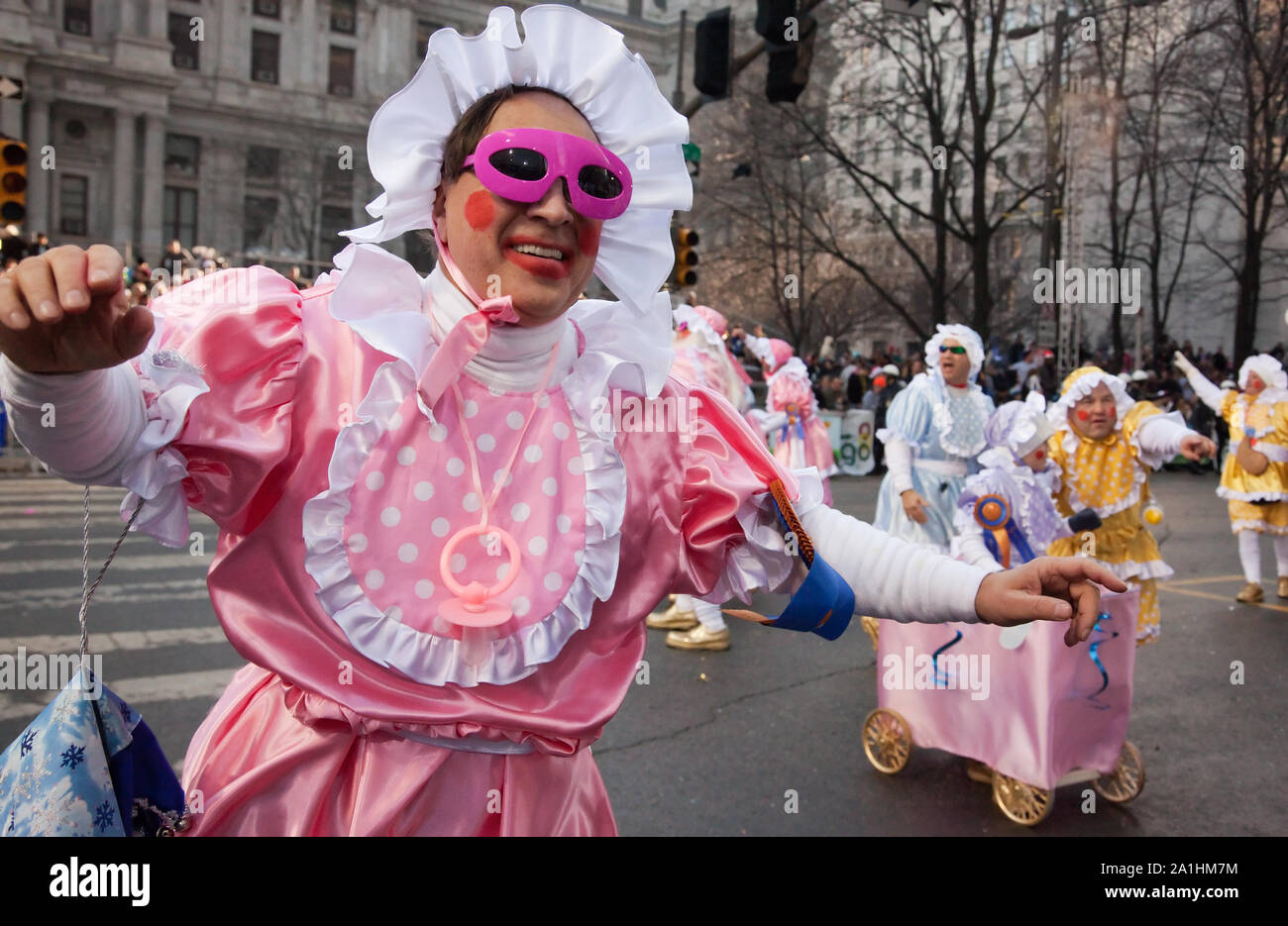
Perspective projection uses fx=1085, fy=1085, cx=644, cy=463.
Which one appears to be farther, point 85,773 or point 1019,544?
point 1019,544

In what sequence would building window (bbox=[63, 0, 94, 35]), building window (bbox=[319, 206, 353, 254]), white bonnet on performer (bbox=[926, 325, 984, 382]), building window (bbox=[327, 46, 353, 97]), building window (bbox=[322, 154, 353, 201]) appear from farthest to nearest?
building window (bbox=[327, 46, 353, 97]) → building window (bbox=[319, 206, 353, 254]) → building window (bbox=[63, 0, 94, 35]) → building window (bbox=[322, 154, 353, 201]) → white bonnet on performer (bbox=[926, 325, 984, 382])

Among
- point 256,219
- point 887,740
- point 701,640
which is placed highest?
point 256,219

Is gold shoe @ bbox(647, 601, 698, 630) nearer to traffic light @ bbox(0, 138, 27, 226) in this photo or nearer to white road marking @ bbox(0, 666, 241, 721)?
white road marking @ bbox(0, 666, 241, 721)

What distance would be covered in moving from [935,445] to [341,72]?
4512 centimetres

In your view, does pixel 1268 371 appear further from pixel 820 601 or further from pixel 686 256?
pixel 820 601

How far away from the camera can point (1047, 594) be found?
1.89 meters

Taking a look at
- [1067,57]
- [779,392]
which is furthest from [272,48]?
[779,392]

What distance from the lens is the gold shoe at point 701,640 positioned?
263 inches

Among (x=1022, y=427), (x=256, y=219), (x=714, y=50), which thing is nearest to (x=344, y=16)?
(x=256, y=219)

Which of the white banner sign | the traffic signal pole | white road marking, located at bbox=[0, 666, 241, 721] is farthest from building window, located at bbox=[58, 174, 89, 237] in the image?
white road marking, located at bbox=[0, 666, 241, 721]

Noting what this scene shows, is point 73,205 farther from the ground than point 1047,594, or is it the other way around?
point 73,205

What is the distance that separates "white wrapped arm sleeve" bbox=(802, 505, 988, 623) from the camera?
Result: 76.9 inches

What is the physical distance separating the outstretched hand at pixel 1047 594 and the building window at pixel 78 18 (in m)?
45.5

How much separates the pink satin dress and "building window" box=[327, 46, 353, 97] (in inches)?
1861
